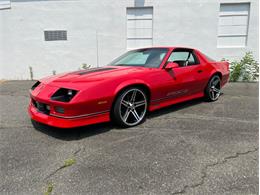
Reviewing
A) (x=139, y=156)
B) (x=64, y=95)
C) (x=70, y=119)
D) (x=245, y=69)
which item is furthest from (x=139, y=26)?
(x=139, y=156)

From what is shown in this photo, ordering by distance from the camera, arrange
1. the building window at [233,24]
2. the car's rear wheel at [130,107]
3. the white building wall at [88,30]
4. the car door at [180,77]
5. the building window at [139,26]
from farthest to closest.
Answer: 1. the building window at [139,26]
2. the white building wall at [88,30]
3. the building window at [233,24]
4. the car door at [180,77]
5. the car's rear wheel at [130,107]

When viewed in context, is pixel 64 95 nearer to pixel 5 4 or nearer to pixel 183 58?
pixel 183 58

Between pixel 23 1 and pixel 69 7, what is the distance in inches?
80.8

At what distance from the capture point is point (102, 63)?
8.82 metres

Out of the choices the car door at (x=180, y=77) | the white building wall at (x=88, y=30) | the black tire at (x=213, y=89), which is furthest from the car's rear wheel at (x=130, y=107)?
the white building wall at (x=88, y=30)

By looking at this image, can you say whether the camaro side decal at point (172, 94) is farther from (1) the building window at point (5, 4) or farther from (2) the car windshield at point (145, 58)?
(1) the building window at point (5, 4)

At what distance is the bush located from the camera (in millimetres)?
7957

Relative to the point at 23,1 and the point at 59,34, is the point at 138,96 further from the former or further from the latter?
the point at 23,1

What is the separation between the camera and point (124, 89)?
123 inches

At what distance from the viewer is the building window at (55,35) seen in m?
8.74

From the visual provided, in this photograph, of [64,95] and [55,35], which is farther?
[55,35]

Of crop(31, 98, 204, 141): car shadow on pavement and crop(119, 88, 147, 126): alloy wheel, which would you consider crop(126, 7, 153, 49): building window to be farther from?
crop(31, 98, 204, 141): car shadow on pavement

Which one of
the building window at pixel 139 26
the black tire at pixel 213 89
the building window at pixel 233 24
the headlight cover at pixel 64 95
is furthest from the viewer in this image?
the building window at pixel 139 26

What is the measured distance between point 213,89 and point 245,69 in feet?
14.1
